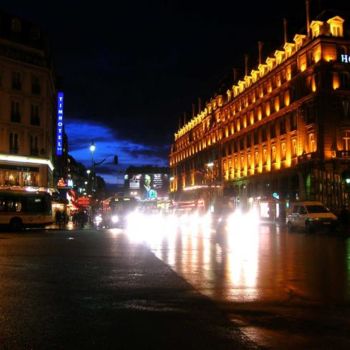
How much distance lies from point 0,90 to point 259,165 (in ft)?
119

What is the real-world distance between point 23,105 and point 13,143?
4417mm

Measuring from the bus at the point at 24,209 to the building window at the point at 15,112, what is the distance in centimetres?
1892

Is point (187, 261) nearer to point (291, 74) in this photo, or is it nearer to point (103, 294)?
point (103, 294)

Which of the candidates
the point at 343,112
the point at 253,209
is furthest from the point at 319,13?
the point at 253,209

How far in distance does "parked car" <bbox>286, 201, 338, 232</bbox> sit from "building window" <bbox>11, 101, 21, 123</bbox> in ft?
105

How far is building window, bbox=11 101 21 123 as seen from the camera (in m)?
55.8

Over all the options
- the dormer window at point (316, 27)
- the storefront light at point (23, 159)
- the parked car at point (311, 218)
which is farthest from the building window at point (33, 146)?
the dormer window at point (316, 27)

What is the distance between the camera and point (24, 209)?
38188 mm

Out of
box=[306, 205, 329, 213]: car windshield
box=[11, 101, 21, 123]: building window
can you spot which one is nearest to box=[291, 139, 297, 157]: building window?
box=[306, 205, 329, 213]: car windshield

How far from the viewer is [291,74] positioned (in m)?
64.3

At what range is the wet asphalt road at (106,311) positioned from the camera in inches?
262

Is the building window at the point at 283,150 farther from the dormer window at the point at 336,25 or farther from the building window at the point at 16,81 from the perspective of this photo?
the building window at the point at 16,81

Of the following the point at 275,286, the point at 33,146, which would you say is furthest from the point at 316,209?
the point at 33,146

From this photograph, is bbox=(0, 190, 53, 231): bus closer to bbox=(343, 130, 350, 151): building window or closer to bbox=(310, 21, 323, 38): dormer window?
bbox=(343, 130, 350, 151): building window
